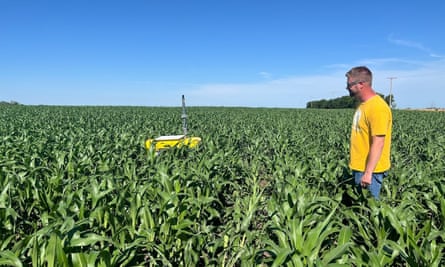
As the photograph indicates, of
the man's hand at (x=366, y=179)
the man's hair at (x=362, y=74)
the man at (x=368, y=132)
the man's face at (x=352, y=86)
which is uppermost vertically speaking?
the man's hair at (x=362, y=74)

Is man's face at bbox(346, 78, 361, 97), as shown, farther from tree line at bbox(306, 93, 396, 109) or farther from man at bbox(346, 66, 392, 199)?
tree line at bbox(306, 93, 396, 109)

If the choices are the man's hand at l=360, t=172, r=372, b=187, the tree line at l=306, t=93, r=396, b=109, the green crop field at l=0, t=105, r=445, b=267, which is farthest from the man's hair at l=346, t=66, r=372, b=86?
the tree line at l=306, t=93, r=396, b=109

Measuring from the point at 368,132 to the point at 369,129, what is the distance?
0.04 m

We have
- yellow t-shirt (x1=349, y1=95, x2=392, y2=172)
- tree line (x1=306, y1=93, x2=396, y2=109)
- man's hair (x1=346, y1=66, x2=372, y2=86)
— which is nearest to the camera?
yellow t-shirt (x1=349, y1=95, x2=392, y2=172)

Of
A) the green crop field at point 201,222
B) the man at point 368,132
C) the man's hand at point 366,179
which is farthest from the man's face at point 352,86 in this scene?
the green crop field at point 201,222

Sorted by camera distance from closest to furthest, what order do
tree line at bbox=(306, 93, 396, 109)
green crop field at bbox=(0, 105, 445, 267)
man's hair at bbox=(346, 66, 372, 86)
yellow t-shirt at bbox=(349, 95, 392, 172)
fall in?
1. green crop field at bbox=(0, 105, 445, 267)
2. yellow t-shirt at bbox=(349, 95, 392, 172)
3. man's hair at bbox=(346, 66, 372, 86)
4. tree line at bbox=(306, 93, 396, 109)

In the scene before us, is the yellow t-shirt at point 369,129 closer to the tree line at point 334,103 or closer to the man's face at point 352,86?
the man's face at point 352,86

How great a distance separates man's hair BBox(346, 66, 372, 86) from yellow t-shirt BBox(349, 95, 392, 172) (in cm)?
21

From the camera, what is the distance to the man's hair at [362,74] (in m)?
3.55

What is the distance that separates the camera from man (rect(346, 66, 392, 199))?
11.3 ft

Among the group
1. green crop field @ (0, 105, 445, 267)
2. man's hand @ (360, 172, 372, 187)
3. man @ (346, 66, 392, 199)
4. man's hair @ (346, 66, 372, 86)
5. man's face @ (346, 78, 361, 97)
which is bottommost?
green crop field @ (0, 105, 445, 267)

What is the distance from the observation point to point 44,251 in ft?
7.11

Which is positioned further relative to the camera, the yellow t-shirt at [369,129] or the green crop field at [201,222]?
the yellow t-shirt at [369,129]

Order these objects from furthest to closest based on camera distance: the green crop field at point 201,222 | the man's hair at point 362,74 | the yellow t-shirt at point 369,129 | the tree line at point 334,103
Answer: the tree line at point 334,103 → the man's hair at point 362,74 → the yellow t-shirt at point 369,129 → the green crop field at point 201,222
